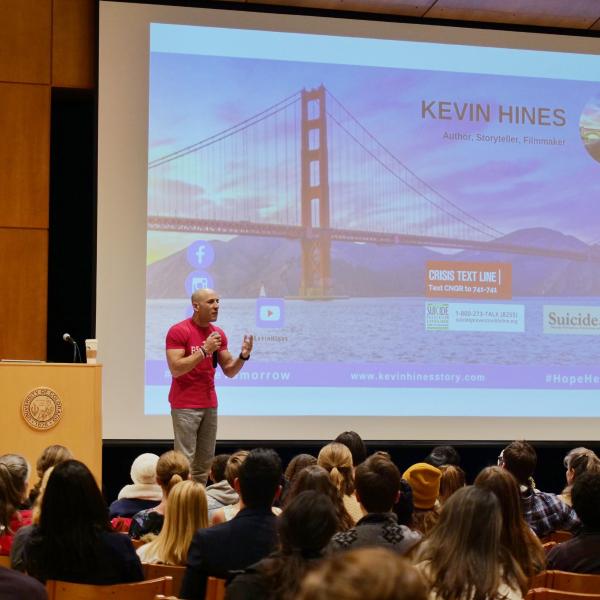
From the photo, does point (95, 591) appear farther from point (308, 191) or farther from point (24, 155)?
point (24, 155)

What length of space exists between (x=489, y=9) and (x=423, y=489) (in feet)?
14.3

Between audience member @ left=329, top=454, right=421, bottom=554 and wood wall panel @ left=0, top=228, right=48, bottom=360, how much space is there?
14.0 feet

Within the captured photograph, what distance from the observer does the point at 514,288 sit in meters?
6.93

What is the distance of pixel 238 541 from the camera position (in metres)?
2.49

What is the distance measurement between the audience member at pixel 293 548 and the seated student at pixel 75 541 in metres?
0.57

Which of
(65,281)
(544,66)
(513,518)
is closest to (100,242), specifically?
(65,281)

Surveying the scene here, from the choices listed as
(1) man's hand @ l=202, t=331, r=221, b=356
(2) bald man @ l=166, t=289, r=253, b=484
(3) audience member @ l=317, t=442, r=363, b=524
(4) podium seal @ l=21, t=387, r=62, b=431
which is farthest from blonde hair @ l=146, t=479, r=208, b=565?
(4) podium seal @ l=21, t=387, r=62, b=431

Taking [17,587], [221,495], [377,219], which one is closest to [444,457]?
[221,495]

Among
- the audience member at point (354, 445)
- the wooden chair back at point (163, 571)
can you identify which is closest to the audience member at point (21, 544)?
the wooden chair back at point (163, 571)

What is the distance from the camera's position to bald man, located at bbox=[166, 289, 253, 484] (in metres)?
5.35

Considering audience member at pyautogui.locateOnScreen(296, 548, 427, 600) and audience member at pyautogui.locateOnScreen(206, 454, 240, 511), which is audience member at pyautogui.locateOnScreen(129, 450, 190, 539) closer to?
audience member at pyautogui.locateOnScreen(206, 454, 240, 511)

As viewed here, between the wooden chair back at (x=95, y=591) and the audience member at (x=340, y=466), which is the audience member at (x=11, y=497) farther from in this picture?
the audience member at (x=340, y=466)

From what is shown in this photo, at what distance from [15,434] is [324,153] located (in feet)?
9.67

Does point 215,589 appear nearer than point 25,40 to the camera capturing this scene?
Yes
